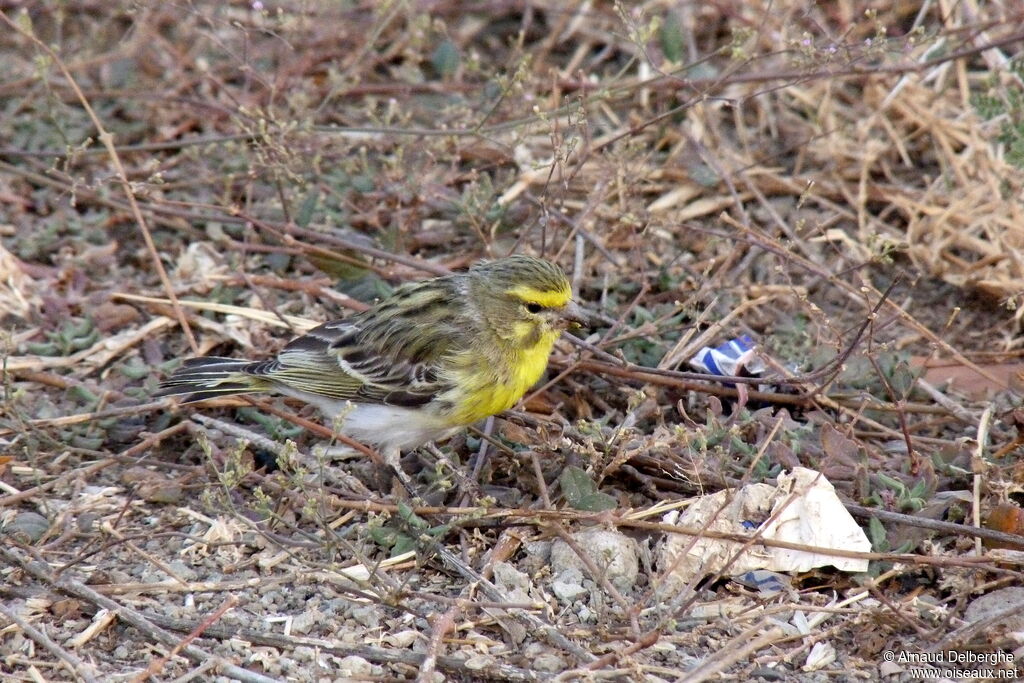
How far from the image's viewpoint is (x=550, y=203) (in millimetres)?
6480

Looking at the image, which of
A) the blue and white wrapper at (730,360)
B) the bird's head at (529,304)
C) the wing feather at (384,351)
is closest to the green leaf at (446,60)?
the wing feather at (384,351)

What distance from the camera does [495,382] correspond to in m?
5.66

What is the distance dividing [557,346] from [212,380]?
1818 mm

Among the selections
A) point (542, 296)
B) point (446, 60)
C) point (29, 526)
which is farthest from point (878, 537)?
point (446, 60)

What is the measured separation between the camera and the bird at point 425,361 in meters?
5.71

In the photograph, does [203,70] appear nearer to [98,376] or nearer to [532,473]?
[98,376]

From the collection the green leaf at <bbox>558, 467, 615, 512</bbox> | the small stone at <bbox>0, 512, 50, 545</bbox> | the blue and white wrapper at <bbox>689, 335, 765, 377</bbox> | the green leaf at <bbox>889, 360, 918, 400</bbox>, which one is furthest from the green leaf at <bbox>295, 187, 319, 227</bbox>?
the green leaf at <bbox>889, 360, 918, 400</bbox>

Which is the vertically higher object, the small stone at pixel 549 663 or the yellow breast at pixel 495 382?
the yellow breast at pixel 495 382

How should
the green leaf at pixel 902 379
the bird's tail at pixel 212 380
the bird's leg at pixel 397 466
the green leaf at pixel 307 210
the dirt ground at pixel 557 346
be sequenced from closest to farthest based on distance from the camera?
the dirt ground at pixel 557 346
the bird's leg at pixel 397 466
the bird's tail at pixel 212 380
the green leaf at pixel 902 379
the green leaf at pixel 307 210

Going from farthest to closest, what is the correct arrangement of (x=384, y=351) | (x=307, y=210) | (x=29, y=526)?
(x=307, y=210)
(x=384, y=351)
(x=29, y=526)

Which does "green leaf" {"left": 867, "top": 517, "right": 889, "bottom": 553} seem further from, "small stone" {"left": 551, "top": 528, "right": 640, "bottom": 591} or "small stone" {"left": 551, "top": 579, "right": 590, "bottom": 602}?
"small stone" {"left": 551, "top": 579, "right": 590, "bottom": 602}

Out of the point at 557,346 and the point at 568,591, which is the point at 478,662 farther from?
the point at 557,346

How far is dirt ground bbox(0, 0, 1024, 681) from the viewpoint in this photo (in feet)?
15.6

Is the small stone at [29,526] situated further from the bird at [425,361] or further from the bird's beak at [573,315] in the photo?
the bird's beak at [573,315]
